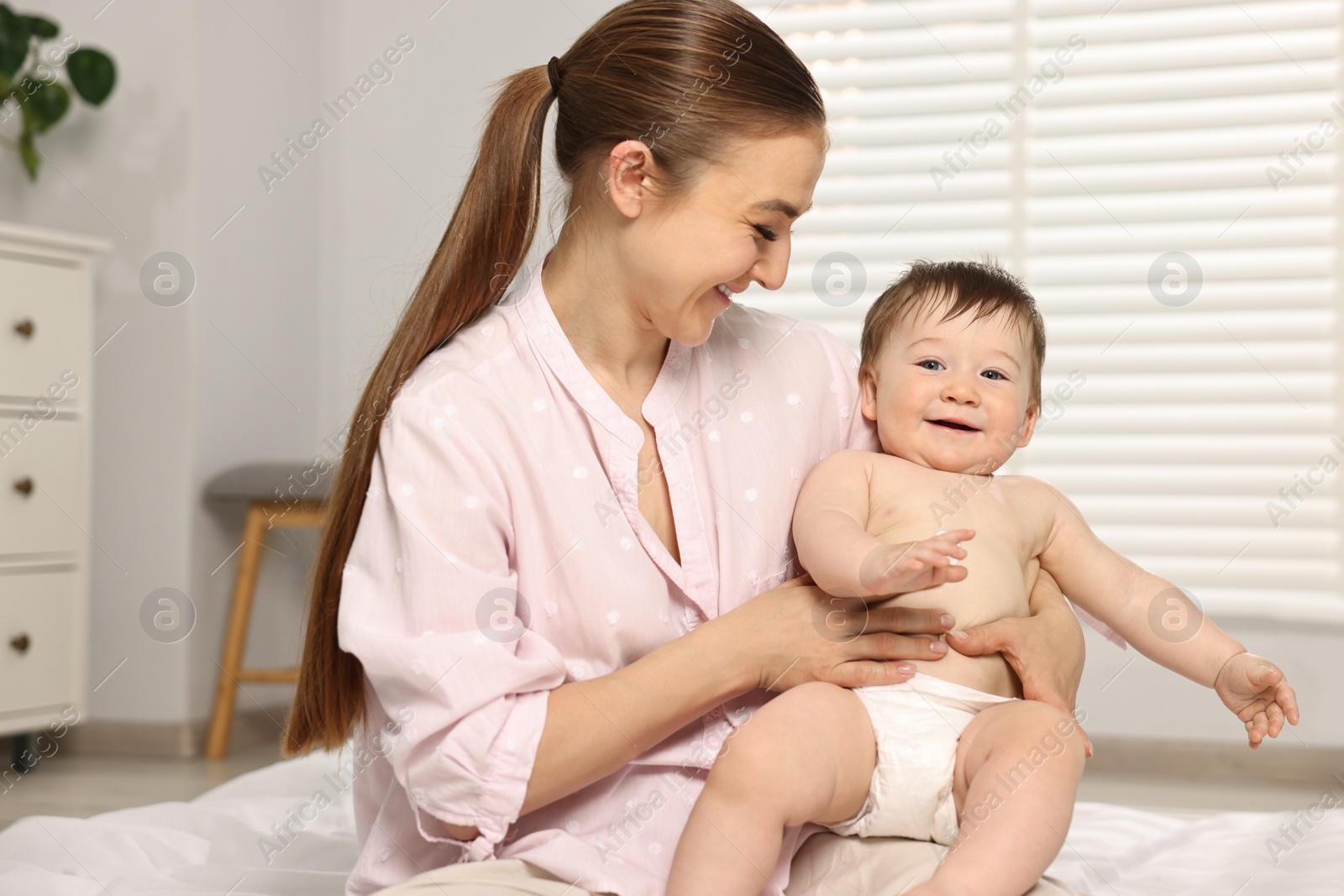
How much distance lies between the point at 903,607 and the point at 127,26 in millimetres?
2656

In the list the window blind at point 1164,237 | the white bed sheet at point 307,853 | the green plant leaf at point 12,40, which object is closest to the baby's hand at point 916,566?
the white bed sheet at point 307,853

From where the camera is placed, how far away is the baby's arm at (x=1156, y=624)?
1071mm

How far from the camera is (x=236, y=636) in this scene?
286 cm

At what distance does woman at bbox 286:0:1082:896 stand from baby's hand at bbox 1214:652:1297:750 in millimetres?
142

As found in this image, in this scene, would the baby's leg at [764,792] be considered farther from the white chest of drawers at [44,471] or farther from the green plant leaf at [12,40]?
the green plant leaf at [12,40]

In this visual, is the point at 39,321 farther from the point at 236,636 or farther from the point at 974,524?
the point at 974,524

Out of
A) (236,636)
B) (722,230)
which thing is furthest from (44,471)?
(722,230)

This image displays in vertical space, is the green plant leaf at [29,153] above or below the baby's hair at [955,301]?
above

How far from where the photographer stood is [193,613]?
288 cm

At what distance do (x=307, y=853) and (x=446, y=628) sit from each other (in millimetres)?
724

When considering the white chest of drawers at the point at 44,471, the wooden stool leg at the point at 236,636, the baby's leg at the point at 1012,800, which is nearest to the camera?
the baby's leg at the point at 1012,800

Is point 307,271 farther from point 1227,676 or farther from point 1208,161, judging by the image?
point 1227,676

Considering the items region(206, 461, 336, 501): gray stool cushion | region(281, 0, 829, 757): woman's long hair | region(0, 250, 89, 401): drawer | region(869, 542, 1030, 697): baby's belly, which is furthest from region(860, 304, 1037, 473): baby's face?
region(0, 250, 89, 401): drawer

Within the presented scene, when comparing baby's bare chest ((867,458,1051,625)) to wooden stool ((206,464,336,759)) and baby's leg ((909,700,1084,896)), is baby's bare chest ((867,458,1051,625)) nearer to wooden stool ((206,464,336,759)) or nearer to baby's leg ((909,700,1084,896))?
baby's leg ((909,700,1084,896))
